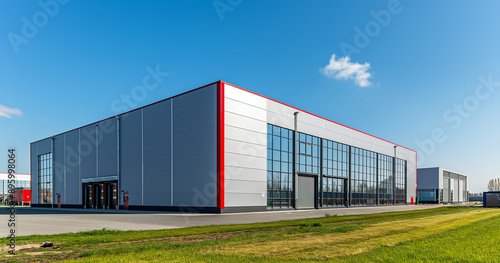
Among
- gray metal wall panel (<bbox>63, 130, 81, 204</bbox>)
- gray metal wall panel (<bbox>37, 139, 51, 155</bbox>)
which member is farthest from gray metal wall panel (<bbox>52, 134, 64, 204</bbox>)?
gray metal wall panel (<bbox>37, 139, 51, 155</bbox>)

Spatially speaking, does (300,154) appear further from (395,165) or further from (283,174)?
(395,165)

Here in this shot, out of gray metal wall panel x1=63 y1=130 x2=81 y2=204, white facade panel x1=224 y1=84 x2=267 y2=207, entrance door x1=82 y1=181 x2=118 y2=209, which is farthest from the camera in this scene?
gray metal wall panel x1=63 y1=130 x2=81 y2=204

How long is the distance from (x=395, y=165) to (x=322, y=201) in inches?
1142

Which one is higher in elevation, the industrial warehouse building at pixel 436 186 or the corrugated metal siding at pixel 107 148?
the corrugated metal siding at pixel 107 148

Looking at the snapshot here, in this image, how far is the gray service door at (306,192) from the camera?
43.4 meters

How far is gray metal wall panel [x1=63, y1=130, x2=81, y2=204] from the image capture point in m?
54.3

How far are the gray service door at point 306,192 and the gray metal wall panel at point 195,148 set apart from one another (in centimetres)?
1400

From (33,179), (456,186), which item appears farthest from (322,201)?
(456,186)

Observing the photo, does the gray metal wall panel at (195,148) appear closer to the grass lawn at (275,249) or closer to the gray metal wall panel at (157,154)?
the gray metal wall panel at (157,154)

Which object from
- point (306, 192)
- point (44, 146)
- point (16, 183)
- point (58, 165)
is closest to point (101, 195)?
point (58, 165)

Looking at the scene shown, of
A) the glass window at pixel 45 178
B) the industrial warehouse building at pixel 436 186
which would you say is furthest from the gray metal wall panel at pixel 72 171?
the industrial warehouse building at pixel 436 186

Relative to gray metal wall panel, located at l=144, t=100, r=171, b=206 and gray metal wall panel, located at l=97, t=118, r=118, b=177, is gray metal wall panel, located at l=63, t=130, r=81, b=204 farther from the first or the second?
gray metal wall panel, located at l=144, t=100, r=171, b=206

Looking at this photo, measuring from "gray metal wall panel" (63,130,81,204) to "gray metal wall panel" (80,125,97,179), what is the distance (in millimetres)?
1768

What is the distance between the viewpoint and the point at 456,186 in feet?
332
